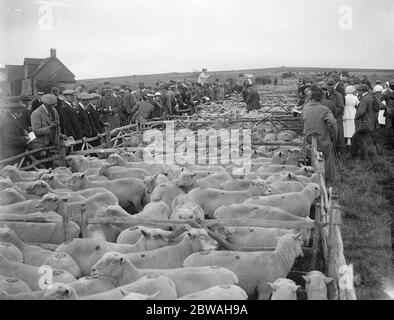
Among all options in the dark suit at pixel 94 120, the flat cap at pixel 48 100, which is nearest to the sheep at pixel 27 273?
the flat cap at pixel 48 100

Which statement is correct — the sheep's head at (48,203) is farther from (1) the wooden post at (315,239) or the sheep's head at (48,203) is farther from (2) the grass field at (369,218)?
(2) the grass field at (369,218)

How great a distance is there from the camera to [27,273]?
5.42 metres

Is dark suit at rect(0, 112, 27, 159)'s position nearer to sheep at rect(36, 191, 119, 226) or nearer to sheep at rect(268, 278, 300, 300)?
sheep at rect(36, 191, 119, 226)

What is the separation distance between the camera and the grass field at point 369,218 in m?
7.06

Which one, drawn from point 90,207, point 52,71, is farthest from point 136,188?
point 52,71

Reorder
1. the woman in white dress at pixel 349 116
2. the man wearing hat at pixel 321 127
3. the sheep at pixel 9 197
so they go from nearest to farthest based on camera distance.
A: 1. the sheep at pixel 9 197
2. the man wearing hat at pixel 321 127
3. the woman in white dress at pixel 349 116

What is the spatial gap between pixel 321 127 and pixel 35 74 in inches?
1713

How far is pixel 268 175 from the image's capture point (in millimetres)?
9422

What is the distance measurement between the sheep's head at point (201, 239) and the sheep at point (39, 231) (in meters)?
1.89

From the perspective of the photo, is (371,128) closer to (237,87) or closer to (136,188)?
(136,188)

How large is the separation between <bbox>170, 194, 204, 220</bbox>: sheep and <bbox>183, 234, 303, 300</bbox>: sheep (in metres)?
0.89

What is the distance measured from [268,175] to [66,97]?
6.19 m

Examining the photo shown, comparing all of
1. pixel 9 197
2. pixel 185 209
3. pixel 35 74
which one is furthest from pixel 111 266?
pixel 35 74

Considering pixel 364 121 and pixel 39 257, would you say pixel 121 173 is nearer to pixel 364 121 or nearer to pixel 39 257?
pixel 39 257
